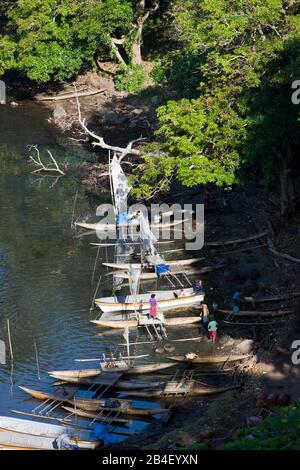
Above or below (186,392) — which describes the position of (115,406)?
below

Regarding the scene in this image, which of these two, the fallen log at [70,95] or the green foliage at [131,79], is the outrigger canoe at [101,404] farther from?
the fallen log at [70,95]

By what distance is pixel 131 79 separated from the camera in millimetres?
62188

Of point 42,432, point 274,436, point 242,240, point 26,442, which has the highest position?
point 242,240

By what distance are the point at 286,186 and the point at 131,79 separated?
1027 inches

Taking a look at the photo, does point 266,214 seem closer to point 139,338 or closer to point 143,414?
point 139,338

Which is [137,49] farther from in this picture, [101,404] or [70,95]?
[101,404]

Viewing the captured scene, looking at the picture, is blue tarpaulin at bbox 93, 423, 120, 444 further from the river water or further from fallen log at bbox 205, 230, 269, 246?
fallen log at bbox 205, 230, 269, 246

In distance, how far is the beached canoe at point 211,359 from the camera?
3034cm

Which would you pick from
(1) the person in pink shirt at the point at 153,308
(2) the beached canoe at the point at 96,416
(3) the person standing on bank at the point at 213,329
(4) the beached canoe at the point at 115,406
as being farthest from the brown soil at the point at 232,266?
(1) the person in pink shirt at the point at 153,308

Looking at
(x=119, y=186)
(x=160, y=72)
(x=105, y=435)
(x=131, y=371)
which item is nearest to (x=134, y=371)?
(x=131, y=371)

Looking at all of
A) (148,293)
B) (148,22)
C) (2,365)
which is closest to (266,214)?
(148,293)

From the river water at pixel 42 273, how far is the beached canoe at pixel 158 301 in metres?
0.72

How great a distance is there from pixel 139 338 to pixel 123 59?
114 ft
